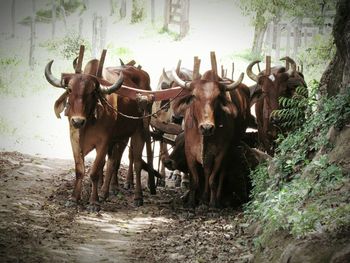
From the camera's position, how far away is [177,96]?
30.5 ft

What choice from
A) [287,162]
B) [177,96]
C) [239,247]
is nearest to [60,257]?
[239,247]

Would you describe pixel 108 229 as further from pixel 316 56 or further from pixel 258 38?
pixel 258 38

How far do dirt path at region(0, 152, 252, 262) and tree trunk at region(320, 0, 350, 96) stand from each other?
7.31 ft

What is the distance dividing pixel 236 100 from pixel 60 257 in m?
4.75

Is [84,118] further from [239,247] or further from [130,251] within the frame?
[239,247]

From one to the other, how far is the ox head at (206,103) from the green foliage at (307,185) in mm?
1059

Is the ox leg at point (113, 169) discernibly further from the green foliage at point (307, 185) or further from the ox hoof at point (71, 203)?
the green foliage at point (307, 185)

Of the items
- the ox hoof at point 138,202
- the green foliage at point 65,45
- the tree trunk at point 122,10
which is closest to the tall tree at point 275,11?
the tree trunk at point 122,10

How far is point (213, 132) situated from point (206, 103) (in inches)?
18.1

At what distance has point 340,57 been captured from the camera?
7.85 metres

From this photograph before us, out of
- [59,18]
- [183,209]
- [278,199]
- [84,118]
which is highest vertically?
[59,18]

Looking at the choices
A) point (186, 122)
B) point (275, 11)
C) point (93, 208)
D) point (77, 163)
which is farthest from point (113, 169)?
point (275, 11)

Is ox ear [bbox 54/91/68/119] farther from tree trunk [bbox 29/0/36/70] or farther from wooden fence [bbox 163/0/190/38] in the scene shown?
wooden fence [bbox 163/0/190/38]

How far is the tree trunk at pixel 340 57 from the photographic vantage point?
7.49 metres
